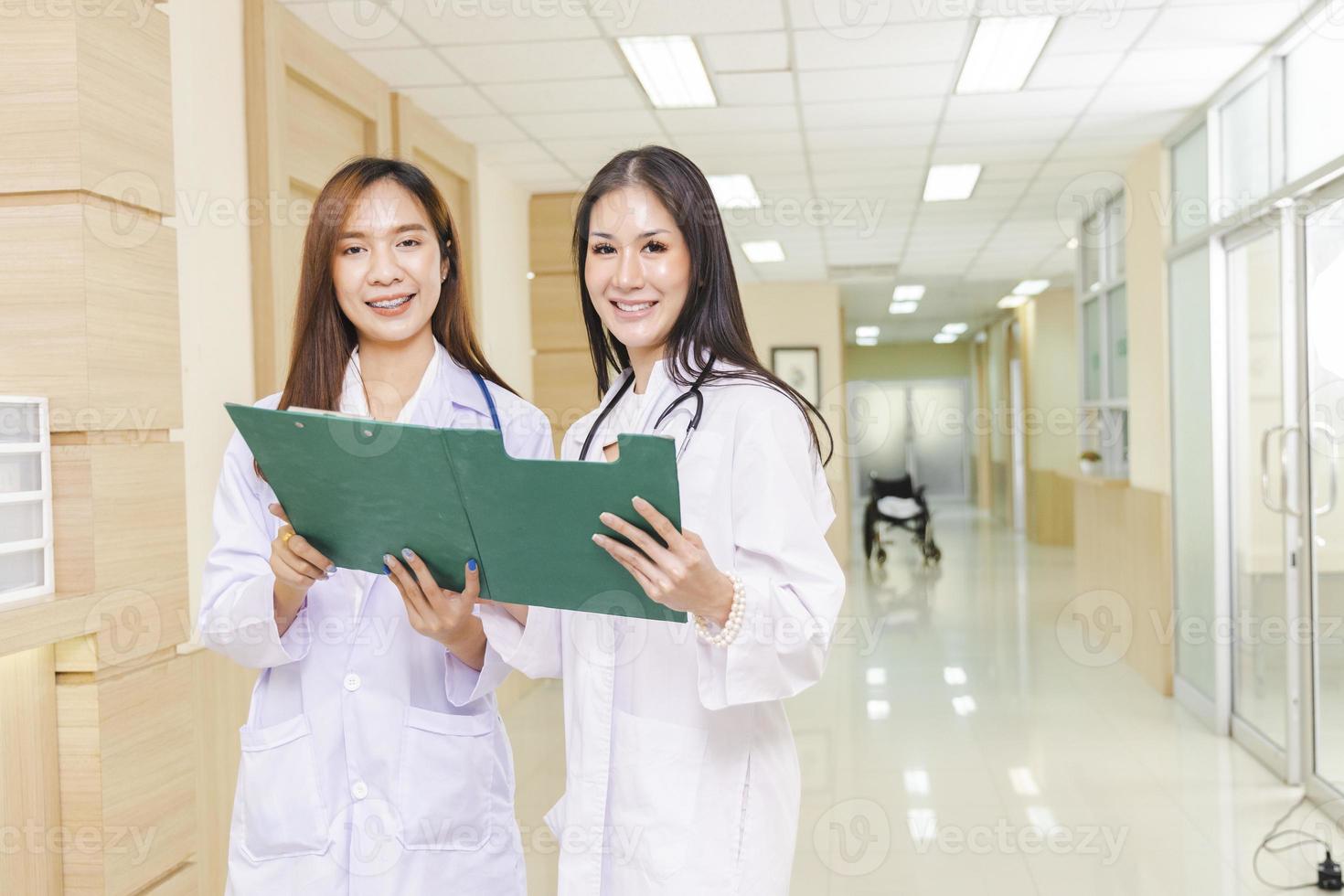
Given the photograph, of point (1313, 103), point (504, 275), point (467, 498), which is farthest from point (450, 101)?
point (467, 498)

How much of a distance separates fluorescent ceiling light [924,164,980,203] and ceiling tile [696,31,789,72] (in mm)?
2112

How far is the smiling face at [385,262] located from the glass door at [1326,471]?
130 inches

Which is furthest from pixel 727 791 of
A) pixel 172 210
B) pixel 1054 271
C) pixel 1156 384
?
pixel 1054 271

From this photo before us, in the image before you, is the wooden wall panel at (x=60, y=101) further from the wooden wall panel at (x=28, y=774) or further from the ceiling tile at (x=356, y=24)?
the ceiling tile at (x=356, y=24)

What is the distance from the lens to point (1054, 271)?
426 inches

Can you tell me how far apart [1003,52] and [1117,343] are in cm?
315

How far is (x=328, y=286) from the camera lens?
1551 mm

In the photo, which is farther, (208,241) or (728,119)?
(728,119)

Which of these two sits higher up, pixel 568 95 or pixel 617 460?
pixel 568 95

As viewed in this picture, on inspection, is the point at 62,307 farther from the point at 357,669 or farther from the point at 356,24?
the point at 356,24

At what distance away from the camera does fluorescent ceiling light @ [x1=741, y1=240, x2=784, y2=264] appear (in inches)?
351

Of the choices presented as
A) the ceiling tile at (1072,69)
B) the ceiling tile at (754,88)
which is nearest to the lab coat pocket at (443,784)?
the ceiling tile at (754,88)

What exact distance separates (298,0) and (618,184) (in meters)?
2.69

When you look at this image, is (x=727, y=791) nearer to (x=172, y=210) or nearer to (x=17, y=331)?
(x=17, y=331)
